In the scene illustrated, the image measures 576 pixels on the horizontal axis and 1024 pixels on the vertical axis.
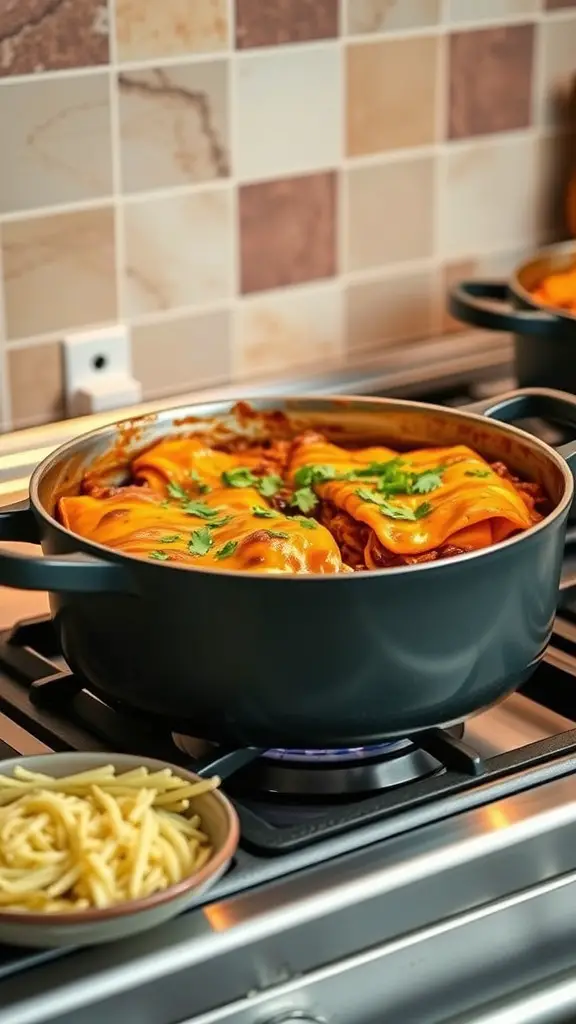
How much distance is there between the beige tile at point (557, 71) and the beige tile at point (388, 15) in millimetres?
163

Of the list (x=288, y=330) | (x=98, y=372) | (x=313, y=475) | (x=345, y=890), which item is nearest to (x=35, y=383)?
(x=98, y=372)

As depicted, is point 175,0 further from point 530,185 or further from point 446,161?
point 530,185

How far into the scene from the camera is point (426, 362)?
1.60 metres

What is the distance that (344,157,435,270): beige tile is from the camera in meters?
1.62

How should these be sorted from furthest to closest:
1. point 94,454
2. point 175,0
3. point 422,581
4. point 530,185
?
point 530,185 < point 175,0 < point 94,454 < point 422,581

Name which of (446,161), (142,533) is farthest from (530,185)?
(142,533)

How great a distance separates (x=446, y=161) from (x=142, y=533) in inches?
31.5

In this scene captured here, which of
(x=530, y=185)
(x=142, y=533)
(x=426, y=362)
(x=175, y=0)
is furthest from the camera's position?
(x=530, y=185)

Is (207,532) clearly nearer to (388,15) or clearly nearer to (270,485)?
(270,485)

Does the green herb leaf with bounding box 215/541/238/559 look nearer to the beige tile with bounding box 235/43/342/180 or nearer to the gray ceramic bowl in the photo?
the gray ceramic bowl

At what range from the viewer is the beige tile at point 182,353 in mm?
1521

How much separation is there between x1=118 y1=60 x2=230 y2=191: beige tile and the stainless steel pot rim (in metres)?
0.33

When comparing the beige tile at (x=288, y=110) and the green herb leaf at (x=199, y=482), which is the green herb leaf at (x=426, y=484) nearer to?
the green herb leaf at (x=199, y=482)

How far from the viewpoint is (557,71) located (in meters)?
1.75
